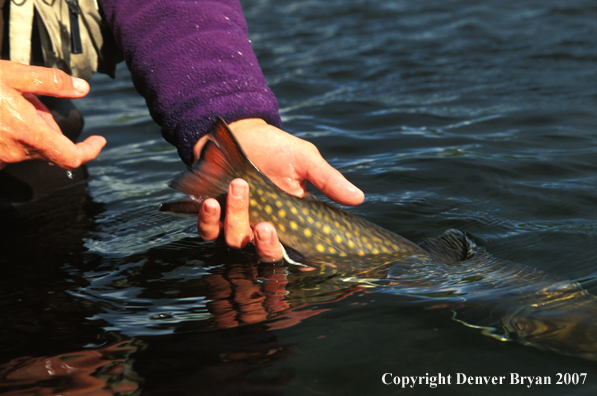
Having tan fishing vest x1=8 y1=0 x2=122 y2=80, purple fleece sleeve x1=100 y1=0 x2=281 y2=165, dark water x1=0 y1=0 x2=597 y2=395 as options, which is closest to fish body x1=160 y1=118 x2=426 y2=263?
dark water x1=0 y1=0 x2=597 y2=395

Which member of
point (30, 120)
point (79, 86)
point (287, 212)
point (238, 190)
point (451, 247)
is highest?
point (79, 86)

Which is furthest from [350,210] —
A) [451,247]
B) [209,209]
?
[209,209]

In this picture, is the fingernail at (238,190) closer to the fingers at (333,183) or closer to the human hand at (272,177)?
the human hand at (272,177)

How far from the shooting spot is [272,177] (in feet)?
9.52

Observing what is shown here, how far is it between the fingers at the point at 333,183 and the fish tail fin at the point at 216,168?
0.34 m

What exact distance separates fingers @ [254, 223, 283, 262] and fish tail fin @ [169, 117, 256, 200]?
23cm

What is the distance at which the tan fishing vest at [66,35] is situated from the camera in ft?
10.4

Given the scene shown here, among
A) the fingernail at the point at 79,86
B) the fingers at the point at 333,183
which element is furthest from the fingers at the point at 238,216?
the fingernail at the point at 79,86

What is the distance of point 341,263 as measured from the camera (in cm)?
263

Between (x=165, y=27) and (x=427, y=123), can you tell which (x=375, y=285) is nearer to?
(x=165, y=27)

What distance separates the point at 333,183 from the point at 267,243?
0.41m

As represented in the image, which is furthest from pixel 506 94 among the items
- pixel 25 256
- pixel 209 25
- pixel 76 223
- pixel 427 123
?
pixel 25 256

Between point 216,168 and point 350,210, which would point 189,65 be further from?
point 350,210

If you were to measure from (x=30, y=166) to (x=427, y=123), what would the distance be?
353 cm
